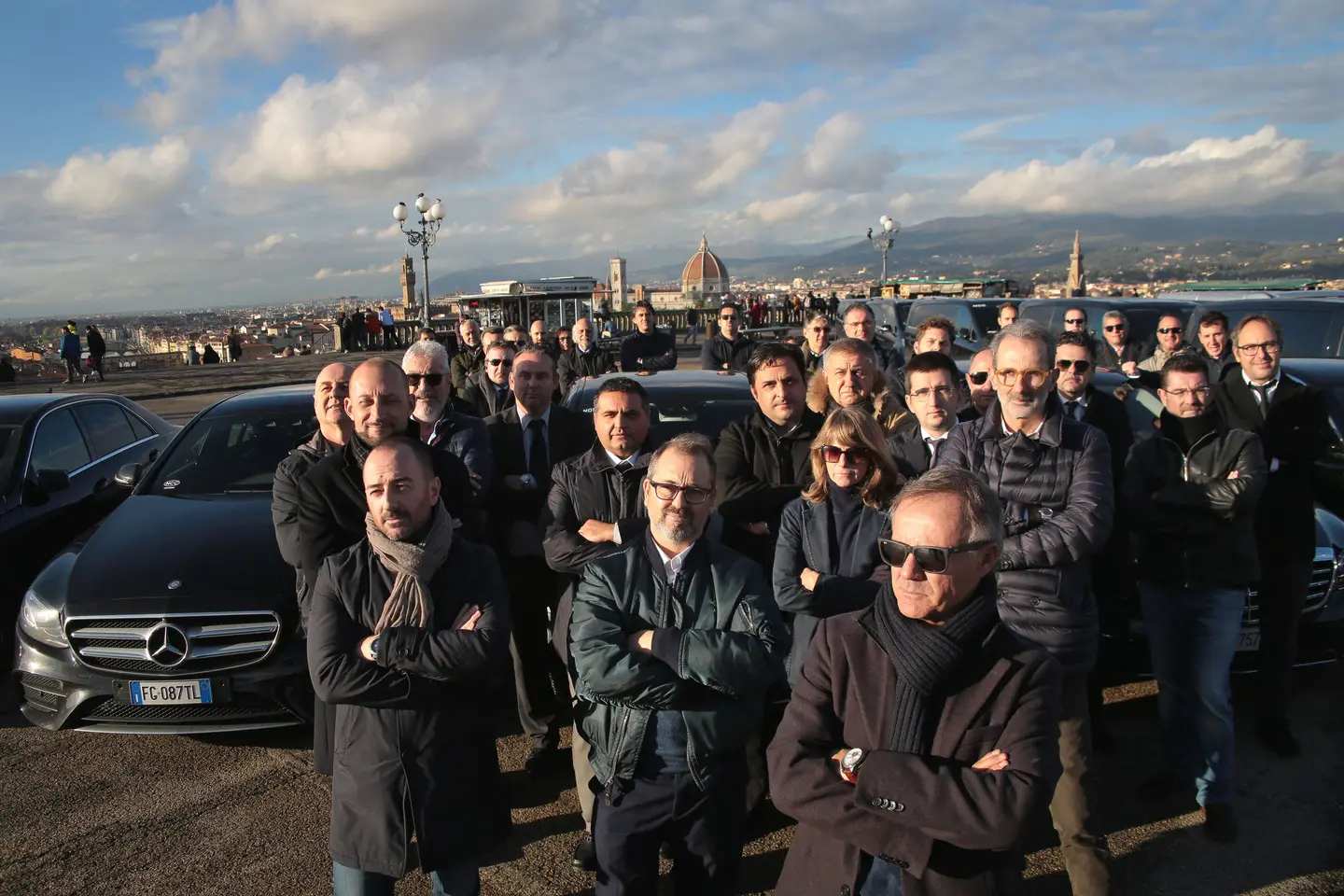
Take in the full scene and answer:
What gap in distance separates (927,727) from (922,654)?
6.7 inches

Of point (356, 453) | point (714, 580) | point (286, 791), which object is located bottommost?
point (286, 791)

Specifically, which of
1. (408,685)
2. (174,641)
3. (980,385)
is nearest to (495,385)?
(174,641)

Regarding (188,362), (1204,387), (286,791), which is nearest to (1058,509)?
(1204,387)

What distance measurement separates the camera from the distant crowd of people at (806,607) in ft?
6.61

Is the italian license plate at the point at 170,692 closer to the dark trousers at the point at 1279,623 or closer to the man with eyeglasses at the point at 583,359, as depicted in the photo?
the dark trousers at the point at 1279,623

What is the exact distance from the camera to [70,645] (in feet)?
13.9

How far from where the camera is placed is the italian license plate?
4.11m

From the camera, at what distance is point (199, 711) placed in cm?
415

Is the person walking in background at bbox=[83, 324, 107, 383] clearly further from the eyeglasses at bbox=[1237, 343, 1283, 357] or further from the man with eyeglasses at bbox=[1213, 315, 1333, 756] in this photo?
the man with eyeglasses at bbox=[1213, 315, 1333, 756]

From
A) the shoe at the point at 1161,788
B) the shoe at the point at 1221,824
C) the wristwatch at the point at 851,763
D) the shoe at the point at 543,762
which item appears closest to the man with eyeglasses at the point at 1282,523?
the shoe at the point at 1161,788

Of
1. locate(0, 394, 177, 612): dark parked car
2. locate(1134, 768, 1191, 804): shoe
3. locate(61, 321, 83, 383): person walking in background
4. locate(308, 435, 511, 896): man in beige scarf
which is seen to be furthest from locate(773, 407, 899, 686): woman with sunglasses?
locate(61, 321, 83, 383): person walking in background

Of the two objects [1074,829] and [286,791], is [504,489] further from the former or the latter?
[1074,829]

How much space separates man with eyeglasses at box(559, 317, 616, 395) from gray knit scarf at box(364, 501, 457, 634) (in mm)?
A: 6289

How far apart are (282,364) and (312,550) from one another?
26.2 metres
